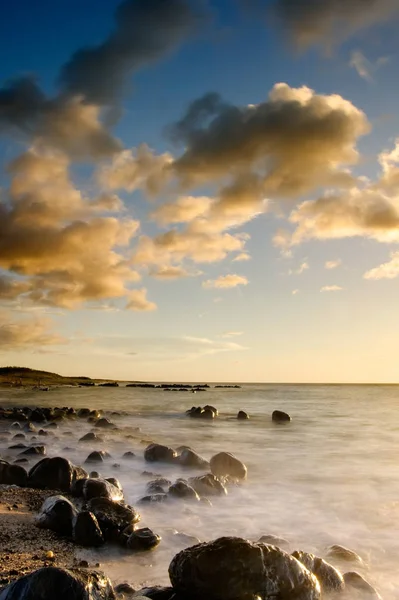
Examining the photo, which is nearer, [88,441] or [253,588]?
[253,588]

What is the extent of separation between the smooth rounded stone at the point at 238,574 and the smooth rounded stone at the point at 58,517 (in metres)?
2.52

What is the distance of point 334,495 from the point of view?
35.3 feet

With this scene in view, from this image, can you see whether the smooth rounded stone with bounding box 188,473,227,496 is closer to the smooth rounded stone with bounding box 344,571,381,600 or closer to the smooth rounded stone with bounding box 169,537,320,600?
the smooth rounded stone with bounding box 344,571,381,600

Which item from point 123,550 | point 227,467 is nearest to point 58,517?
point 123,550

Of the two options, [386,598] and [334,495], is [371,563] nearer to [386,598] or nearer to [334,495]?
[386,598]

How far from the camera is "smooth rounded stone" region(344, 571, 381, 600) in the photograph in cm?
555

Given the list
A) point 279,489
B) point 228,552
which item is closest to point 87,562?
point 228,552

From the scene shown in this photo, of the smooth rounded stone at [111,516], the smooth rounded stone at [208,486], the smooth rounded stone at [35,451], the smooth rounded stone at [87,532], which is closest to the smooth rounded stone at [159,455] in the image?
the smooth rounded stone at [35,451]

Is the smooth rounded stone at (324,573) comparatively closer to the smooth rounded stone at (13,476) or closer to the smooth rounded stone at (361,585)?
the smooth rounded stone at (361,585)

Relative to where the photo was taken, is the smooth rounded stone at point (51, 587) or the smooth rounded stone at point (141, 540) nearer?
the smooth rounded stone at point (51, 587)

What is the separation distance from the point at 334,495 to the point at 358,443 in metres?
9.88

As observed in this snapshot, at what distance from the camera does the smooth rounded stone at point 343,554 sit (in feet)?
21.9

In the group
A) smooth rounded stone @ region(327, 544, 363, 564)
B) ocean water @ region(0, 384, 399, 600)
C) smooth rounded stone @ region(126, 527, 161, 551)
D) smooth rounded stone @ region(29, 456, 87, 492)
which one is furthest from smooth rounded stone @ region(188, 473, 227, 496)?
smooth rounded stone @ region(327, 544, 363, 564)

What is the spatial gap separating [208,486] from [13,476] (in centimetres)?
403
